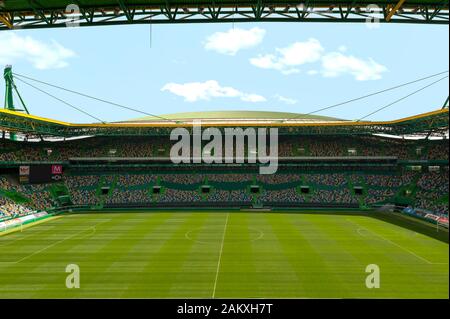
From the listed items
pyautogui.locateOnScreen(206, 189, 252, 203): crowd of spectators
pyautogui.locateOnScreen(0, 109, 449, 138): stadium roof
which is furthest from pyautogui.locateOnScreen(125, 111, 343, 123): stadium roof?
pyautogui.locateOnScreen(206, 189, 252, 203): crowd of spectators

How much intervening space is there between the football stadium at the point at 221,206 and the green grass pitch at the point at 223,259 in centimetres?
16

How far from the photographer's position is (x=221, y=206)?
49.9 m

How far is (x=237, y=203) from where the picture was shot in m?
50.2

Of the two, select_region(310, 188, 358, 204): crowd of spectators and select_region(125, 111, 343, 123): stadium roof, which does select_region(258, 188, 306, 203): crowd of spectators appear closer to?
select_region(310, 188, 358, 204): crowd of spectators

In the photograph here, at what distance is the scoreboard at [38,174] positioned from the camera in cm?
4512

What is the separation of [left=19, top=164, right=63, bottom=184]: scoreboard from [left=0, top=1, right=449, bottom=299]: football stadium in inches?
6.9

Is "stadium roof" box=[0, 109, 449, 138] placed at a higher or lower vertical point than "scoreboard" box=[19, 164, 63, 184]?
higher

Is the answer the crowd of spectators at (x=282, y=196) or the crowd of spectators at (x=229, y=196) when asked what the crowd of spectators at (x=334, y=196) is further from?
the crowd of spectators at (x=229, y=196)

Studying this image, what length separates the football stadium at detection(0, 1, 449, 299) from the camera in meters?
18.8

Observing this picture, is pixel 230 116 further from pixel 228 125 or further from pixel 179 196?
pixel 179 196

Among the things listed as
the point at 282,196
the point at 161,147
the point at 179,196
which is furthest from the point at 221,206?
the point at 161,147

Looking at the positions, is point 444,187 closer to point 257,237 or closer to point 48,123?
point 257,237

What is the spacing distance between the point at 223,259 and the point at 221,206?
26.3m
